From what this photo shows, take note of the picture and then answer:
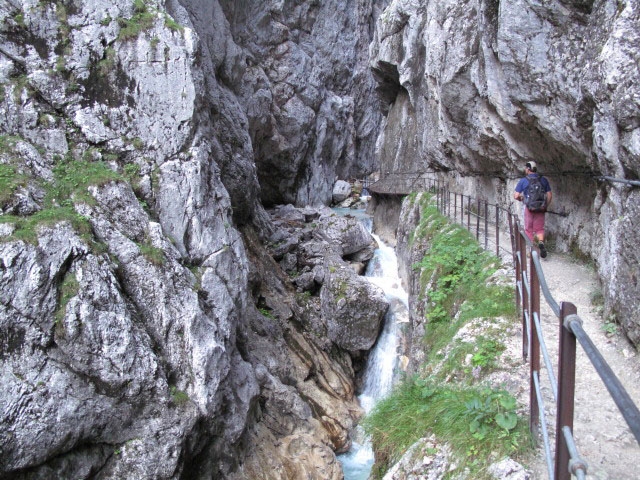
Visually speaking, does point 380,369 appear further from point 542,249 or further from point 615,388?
point 615,388

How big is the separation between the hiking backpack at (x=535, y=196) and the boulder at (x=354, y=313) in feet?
27.9

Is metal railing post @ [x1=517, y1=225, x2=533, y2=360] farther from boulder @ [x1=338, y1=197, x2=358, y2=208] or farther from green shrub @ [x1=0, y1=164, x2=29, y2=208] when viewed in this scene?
boulder @ [x1=338, y1=197, x2=358, y2=208]

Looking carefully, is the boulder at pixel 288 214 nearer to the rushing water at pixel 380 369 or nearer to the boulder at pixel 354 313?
the rushing water at pixel 380 369

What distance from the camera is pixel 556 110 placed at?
296 inches

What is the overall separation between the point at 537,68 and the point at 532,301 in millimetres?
6145

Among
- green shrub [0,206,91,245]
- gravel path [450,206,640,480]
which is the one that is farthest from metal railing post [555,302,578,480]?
green shrub [0,206,91,245]

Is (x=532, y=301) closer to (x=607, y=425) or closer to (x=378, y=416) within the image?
(x=607, y=425)

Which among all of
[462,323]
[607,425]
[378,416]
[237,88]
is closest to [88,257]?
[378,416]

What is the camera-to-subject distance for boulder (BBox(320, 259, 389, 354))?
15203 millimetres

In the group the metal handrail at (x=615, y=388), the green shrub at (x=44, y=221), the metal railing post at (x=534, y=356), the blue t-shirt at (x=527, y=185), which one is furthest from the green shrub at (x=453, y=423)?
the green shrub at (x=44, y=221)

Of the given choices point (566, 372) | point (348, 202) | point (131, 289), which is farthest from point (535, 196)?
point (348, 202)

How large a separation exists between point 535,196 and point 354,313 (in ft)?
29.2

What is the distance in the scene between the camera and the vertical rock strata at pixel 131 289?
795 centimetres

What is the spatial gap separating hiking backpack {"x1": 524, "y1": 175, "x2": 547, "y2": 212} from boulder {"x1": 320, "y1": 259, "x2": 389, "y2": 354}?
27.9 feet
